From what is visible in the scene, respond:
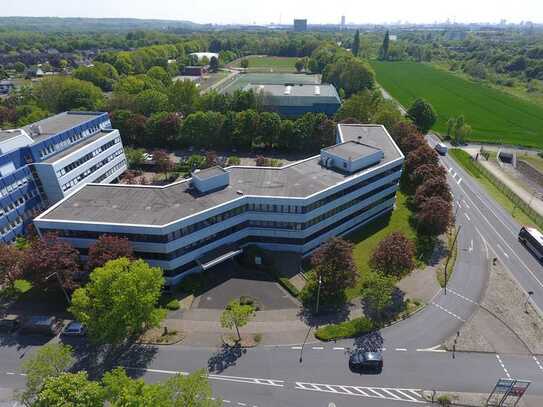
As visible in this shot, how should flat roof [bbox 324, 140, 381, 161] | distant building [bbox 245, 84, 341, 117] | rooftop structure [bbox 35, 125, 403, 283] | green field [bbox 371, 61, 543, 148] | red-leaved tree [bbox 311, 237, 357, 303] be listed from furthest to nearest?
distant building [bbox 245, 84, 341, 117], green field [bbox 371, 61, 543, 148], flat roof [bbox 324, 140, 381, 161], rooftop structure [bbox 35, 125, 403, 283], red-leaved tree [bbox 311, 237, 357, 303]

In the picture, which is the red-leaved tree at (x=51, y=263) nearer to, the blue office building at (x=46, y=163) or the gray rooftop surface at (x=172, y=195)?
the gray rooftop surface at (x=172, y=195)

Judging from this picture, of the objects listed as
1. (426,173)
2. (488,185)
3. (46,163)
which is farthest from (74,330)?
(488,185)

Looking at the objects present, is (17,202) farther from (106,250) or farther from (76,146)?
(106,250)

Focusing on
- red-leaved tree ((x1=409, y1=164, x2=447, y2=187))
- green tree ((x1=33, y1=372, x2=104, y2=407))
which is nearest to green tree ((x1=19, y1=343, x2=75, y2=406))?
green tree ((x1=33, y1=372, x2=104, y2=407))

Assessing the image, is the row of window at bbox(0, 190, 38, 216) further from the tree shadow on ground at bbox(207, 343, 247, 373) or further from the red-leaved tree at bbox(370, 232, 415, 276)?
the red-leaved tree at bbox(370, 232, 415, 276)

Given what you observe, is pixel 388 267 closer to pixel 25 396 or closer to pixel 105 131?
pixel 25 396

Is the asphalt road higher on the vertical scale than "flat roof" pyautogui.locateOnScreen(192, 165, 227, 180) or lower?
lower
